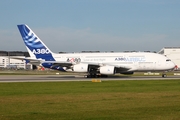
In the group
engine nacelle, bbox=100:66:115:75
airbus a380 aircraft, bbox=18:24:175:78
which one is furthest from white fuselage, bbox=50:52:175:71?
engine nacelle, bbox=100:66:115:75

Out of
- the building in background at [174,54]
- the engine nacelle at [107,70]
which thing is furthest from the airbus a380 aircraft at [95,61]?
the building in background at [174,54]

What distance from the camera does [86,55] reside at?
199 feet

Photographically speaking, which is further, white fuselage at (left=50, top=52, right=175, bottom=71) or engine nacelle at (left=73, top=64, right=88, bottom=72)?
white fuselage at (left=50, top=52, right=175, bottom=71)

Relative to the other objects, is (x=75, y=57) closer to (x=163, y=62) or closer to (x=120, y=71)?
(x=120, y=71)

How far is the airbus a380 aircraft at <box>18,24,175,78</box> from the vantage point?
183ft

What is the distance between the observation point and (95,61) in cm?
5934

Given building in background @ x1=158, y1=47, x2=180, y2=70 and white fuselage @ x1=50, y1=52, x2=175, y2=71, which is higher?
building in background @ x1=158, y1=47, x2=180, y2=70

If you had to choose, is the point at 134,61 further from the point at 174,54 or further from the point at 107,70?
the point at 174,54

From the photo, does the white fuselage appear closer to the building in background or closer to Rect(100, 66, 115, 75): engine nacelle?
Rect(100, 66, 115, 75): engine nacelle

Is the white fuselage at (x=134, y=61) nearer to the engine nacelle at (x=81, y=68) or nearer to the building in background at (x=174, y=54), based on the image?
the engine nacelle at (x=81, y=68)

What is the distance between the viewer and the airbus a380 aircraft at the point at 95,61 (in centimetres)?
5575

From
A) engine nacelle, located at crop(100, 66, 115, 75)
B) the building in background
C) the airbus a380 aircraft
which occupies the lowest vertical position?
engine nacelle, located at crop(100, 66, 115, 75)

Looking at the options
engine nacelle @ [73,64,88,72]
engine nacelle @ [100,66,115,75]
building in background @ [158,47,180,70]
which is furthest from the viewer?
building in background @ [158,47,180,70]

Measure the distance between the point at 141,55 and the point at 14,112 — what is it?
4199 cm
